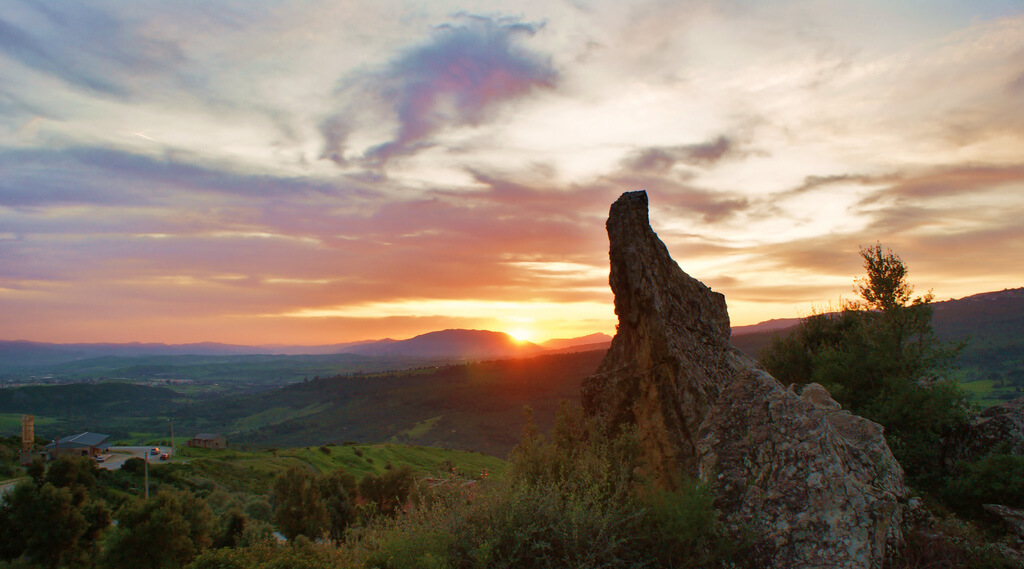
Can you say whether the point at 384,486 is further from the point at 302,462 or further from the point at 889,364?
the point at 889,364

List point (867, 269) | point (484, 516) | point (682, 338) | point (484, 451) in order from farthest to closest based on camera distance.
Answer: point (484, 451)
point (867, 269)
point (682, 338)
point (484, 516)

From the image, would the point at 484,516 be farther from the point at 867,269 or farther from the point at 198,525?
the point at 198,525

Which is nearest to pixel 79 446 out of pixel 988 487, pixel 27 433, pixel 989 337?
pixel 27 433

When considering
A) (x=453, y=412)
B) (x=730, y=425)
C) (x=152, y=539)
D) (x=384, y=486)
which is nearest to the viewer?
(x=730, y=425)

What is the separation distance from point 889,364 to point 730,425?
1076 centimetres

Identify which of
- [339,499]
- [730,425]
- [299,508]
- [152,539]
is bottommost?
[339,499]

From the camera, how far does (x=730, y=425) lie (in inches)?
317

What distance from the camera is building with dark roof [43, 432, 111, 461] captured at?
8169cm

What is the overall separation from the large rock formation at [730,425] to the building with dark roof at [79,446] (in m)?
99.5

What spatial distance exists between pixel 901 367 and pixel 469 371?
187903 mm

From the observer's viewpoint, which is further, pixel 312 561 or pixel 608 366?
pixel 608 366

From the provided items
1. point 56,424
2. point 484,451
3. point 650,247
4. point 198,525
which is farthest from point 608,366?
point 56,424

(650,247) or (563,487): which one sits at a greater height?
(650,247)

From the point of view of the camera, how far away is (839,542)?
625 centimetres
